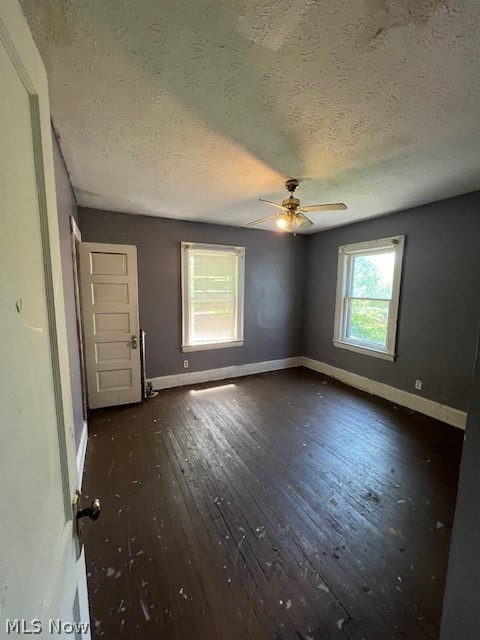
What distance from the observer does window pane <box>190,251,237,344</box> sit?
416 cm

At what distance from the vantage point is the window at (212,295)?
161 inches

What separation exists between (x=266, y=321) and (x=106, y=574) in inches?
152

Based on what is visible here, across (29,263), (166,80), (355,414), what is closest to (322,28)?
(166,80)

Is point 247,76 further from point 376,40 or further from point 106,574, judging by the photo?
point 106,574

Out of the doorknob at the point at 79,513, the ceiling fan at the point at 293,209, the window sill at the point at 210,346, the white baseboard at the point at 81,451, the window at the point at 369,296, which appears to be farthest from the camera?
the window sill at the point at 210,346

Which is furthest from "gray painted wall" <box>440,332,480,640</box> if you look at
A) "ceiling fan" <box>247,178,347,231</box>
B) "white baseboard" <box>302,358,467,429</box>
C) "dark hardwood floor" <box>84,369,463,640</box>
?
"white baseboard" <box>302,358,467,429</box>

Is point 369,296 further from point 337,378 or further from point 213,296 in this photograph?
point 213,296

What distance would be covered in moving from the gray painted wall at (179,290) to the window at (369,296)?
903mm

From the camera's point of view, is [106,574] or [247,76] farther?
[106,574]

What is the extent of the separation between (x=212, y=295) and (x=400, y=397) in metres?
3.02

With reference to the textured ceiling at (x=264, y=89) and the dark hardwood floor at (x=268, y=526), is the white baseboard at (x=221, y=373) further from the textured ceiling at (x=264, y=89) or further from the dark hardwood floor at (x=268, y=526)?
the textured ceiling at (x=264, y=89)

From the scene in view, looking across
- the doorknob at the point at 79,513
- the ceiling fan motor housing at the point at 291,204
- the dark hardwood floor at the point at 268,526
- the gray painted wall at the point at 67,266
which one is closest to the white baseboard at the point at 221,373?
the dark hardwood floor at the point at 268,526

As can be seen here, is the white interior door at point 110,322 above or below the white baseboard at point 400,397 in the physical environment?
above

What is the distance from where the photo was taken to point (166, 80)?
4.38 ft
